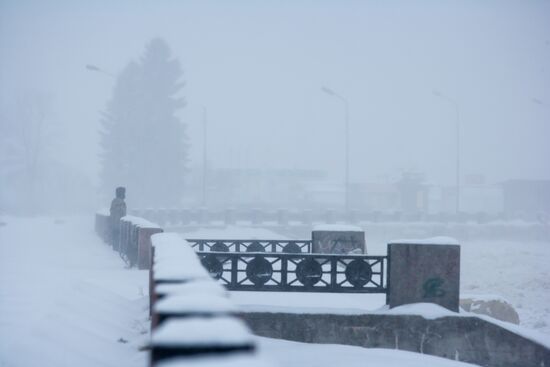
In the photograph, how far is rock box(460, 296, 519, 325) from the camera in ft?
53.0

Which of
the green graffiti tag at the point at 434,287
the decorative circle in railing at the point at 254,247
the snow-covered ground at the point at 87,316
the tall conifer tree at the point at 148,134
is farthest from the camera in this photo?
the tall conifer tree at the point at 148,134

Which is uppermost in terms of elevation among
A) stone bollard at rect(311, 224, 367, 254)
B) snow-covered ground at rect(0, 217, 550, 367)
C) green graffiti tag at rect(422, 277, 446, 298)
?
stone bollard at rect(311, 224, 367, 254)

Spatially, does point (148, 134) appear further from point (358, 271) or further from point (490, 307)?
point (358, 271)

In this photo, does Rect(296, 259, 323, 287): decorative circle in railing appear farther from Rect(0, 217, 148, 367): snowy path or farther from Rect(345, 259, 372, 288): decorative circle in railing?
Rect(0, 217, 148, 367): snowy path

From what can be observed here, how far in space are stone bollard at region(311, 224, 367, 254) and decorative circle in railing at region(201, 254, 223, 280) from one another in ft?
15.4

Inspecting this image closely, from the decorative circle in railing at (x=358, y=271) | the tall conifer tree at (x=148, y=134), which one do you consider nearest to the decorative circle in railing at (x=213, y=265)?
the decorative circle in railing at (x=358, y=271)

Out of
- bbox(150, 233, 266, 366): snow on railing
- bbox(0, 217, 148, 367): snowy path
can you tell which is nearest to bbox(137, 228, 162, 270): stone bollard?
bbox(0, 217, 148, 367): snowy path

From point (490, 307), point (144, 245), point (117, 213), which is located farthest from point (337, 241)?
point (117, 213)

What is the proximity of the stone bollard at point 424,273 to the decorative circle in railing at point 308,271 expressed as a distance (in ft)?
4.43

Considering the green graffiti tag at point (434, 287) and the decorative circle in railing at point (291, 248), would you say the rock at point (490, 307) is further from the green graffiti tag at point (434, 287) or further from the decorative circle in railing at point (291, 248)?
the green graffiti tag at point (434, 287)

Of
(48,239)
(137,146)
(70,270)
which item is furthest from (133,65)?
(70,270)

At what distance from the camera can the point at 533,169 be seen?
158000 mm

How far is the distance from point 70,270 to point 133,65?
3913 centimetres

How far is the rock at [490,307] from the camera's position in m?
16.2
